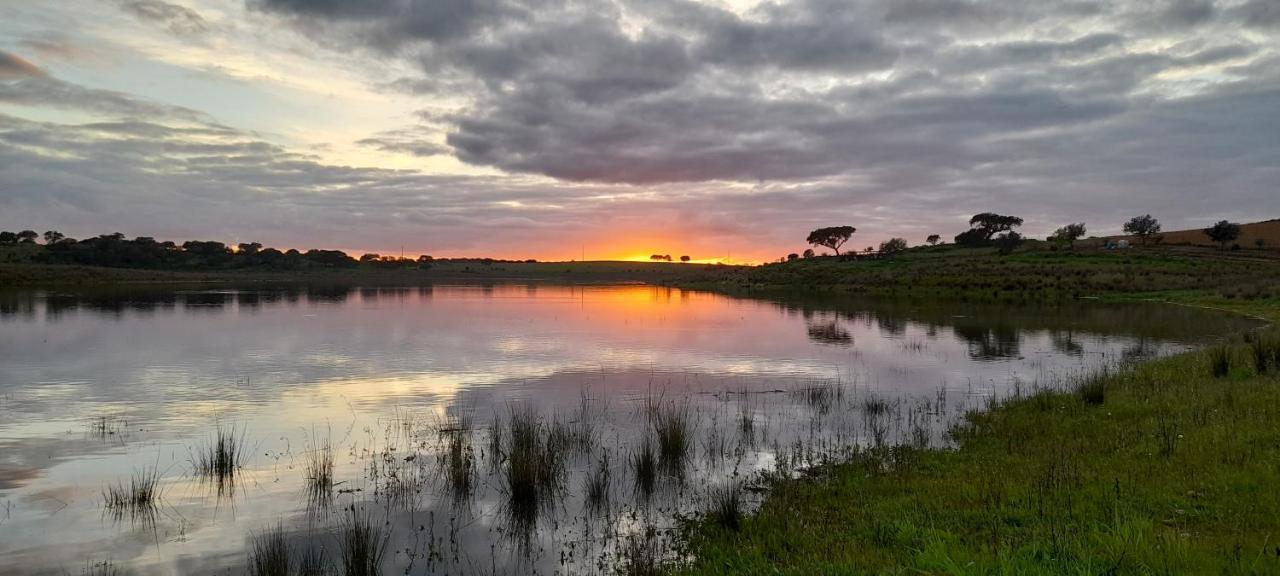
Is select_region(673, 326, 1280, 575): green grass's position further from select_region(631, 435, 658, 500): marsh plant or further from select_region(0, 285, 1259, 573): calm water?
select_region(631, 435, 658, 500): marsh plant

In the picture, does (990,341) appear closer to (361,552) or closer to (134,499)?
(361,552)

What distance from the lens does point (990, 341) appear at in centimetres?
3231

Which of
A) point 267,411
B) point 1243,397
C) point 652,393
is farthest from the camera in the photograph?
point 652,393

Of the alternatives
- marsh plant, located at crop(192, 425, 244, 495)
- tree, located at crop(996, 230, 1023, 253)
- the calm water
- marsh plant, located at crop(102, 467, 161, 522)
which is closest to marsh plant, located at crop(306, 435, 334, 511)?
the calm water

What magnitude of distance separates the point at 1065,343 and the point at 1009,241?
370ft

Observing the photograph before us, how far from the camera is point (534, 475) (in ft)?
35.8

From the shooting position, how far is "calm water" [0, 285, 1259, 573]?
9.35 m

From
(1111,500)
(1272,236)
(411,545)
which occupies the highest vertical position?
(1272,236)

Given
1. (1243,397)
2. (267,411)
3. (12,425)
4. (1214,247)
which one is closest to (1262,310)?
(1243,397)

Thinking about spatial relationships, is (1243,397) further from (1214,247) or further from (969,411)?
(1214,247)

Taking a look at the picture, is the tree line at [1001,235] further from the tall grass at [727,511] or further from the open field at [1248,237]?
the tall grass at [727,511]

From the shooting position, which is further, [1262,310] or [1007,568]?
[1262,310]

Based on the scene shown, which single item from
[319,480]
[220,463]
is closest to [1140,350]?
[319,480]

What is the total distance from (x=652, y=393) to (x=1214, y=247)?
5161 inches
